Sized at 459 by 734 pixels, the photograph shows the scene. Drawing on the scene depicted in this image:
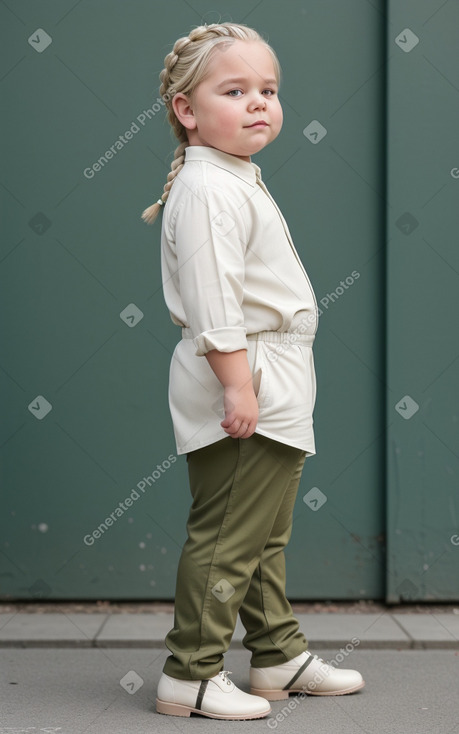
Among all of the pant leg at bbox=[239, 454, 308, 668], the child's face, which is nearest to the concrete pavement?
the pant leg at bbox=[239, 454, 308, 668]

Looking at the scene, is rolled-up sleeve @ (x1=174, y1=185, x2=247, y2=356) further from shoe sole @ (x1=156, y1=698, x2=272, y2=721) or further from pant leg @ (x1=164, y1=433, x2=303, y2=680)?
shoe sole @ (x1=156, y1=698, x2=272, y2=721)

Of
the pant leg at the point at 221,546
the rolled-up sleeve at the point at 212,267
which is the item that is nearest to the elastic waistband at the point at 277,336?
the rolled-up sleeve at the point at 212,267

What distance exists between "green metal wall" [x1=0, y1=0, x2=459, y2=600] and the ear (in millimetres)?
1155

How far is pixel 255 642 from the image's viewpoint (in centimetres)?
306

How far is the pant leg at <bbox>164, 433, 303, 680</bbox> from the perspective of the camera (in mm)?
2814

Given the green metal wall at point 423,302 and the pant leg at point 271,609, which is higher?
the green metal wall at point 423,302

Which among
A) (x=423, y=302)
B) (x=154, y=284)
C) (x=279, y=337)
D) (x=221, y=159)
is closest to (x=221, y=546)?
(x=279, y=337)

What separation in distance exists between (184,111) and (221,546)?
1.18m

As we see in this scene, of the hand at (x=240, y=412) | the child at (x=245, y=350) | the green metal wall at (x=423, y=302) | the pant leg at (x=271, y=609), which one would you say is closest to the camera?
the hand at (x=240, y=412)

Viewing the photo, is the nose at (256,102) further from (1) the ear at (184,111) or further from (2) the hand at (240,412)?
(2) the hand at (240,412)

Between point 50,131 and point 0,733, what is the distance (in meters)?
2.26

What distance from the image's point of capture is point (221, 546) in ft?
9.26

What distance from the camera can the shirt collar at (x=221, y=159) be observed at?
2.86 m

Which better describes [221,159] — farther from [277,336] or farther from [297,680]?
[297,680]
